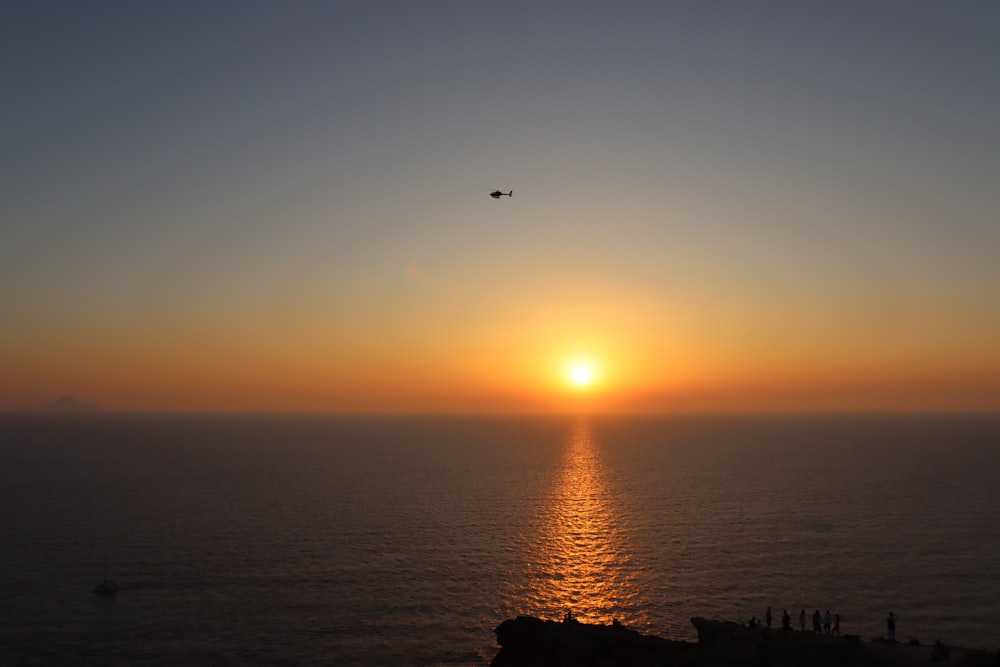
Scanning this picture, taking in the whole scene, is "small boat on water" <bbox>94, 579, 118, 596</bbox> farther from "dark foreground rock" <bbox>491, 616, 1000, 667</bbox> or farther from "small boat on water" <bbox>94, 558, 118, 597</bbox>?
"dark foreground rock" <bbox>491, 616, 1000, 667</bbox>

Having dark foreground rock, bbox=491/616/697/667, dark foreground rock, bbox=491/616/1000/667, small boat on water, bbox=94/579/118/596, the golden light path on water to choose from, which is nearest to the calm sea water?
the golden light path on water

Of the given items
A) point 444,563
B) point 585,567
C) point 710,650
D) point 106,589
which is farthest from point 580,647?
point 106,589

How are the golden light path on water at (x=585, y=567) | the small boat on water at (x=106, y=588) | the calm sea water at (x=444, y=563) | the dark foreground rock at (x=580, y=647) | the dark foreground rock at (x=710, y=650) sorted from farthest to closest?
the small boat on water at (x=106, y=588)
the golden light path on water at (x=585, y=567)
the calm sea water at (x=444, y=563)
the dark foreground rock at (x=580, y=647)
the dark foreground rock at (x=710, y=650)

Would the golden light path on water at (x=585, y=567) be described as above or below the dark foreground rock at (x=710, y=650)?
below

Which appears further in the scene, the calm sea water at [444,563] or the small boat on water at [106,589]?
the small boat on water at [106,589]

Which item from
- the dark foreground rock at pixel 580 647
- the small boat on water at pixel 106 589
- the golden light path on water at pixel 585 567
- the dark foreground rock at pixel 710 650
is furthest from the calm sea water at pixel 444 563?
the dark foreground rock at pixel 710 650

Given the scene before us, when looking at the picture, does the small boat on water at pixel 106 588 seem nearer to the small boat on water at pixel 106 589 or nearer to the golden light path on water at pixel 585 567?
the small boat on water at pixel 106 589

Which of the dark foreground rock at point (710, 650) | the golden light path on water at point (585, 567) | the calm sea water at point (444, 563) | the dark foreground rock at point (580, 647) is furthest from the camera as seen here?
the golden light path on water at point (585, 567)
